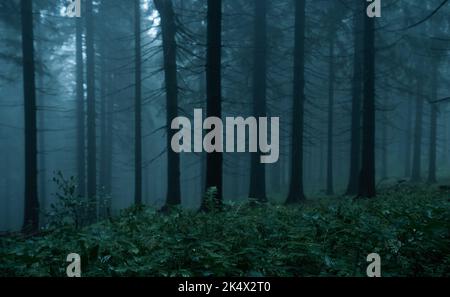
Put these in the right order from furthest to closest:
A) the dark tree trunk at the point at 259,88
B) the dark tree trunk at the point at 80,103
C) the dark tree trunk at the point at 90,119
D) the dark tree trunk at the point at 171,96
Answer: the dark tree trunk at the point at 80,103 → the dark tree trunk at the point at 90,119 → the dark tree trunk at the point at 259,88 → the dark tree trunk at the point at 171,96

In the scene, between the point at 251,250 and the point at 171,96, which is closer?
the point at 251,250

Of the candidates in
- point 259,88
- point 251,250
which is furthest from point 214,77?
point 259,88

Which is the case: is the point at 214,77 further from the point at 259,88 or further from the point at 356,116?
the point at 356,116

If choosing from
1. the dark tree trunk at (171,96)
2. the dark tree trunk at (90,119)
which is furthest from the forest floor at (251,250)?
the dark tree trunk at (90,119)

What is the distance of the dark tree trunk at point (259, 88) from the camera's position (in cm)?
1521

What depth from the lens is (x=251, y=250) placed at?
447cm

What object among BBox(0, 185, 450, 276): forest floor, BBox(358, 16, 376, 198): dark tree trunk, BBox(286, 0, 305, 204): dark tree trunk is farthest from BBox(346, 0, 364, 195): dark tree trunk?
BBox(0, 185, 450, 276): forest floor

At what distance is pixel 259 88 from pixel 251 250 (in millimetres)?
11620

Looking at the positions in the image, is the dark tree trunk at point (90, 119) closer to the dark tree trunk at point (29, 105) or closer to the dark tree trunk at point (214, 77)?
the dark tree trunk at point (29, 105)

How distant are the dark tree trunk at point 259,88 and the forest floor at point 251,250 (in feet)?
30.0

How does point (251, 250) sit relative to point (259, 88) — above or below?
below

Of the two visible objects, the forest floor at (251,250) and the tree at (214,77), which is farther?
the tree at (214,77)

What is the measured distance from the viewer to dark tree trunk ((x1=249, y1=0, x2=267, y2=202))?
15211 mm

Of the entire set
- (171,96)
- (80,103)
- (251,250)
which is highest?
(80,103)
